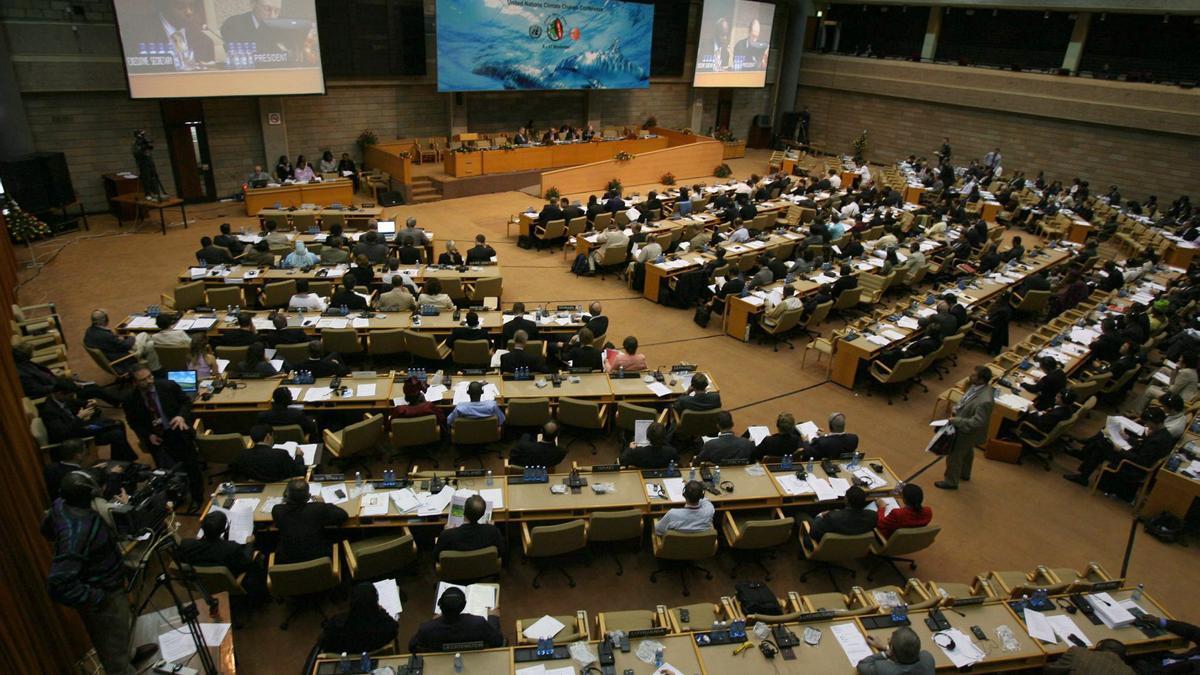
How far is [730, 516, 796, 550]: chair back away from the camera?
680 centimetres

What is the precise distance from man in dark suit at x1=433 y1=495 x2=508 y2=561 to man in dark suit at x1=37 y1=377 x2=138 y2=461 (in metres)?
4.73

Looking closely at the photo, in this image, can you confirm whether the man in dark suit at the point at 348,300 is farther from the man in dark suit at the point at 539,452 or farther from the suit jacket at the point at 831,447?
the suit jacket at the point at 831,447

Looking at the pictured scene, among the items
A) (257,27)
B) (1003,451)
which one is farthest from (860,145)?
(257,27)

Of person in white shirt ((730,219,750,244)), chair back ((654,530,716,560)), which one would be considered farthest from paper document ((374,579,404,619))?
person in white shirt ((730,219,750,244))

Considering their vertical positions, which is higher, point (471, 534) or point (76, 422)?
point (471, 534)

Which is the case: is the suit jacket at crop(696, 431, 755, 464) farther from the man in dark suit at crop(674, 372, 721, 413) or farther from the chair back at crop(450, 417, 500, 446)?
the chair back at crop(450, 417, 500, 446)

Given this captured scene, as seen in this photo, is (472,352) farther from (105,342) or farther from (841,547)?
(841,547)

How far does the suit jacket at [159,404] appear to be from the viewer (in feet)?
25.2

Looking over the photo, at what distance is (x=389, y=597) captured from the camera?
6.07 m

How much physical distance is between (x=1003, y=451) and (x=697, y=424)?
4.62 metres

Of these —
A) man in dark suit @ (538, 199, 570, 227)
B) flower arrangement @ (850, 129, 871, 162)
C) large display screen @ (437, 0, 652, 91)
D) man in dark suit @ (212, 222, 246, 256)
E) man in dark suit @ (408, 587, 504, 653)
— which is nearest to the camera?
man in dark suit @ (408, 587, 504, 653)

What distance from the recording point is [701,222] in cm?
1728

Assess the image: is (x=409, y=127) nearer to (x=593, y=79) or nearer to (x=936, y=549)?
(x=593, y=79)

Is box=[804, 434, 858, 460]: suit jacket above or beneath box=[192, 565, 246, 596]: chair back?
above
